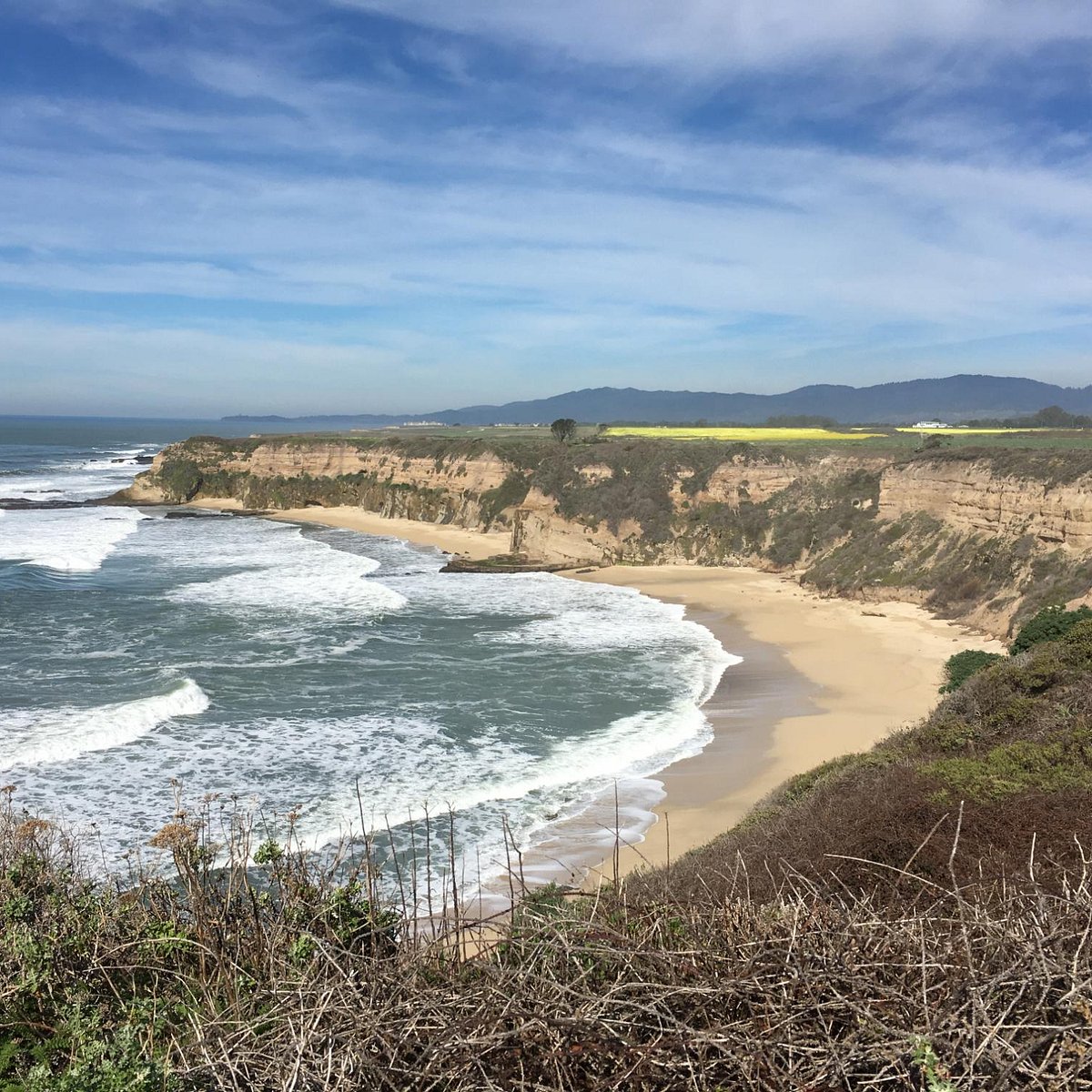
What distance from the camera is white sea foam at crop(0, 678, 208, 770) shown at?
17.7 m

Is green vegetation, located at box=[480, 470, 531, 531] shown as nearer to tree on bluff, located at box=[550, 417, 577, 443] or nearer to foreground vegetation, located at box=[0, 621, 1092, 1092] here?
tree on bluff, located at box=[550, 417, 577, 443]

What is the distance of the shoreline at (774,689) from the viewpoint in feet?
49.8

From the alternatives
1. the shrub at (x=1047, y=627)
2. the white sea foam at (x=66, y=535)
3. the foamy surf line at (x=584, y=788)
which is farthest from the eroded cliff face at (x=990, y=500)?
the white sea foam at (x=66, y=535)

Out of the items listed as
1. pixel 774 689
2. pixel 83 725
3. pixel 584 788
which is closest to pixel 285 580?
pixel 83 725

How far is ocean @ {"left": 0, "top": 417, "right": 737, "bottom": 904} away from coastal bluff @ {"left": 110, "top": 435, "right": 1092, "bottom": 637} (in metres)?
9.58

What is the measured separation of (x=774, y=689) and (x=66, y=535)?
45399mm

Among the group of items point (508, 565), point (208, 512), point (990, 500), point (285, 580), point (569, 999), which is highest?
point (569, 999)

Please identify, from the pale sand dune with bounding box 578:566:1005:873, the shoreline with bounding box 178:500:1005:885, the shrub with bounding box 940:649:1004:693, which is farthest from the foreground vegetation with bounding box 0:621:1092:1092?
the shrub with bounding box 940:649:1004:693

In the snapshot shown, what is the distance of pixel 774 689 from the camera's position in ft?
78.8

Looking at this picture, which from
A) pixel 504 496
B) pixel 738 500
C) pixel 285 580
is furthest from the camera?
pixel 504 496

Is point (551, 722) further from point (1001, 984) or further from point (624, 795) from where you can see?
point (1001, 984)

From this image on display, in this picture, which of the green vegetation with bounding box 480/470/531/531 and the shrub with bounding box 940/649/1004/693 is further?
the green vegetation with bounding box 480/470/531/531

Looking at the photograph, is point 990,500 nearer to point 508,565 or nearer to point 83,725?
point 508,565

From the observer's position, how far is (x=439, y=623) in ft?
103
